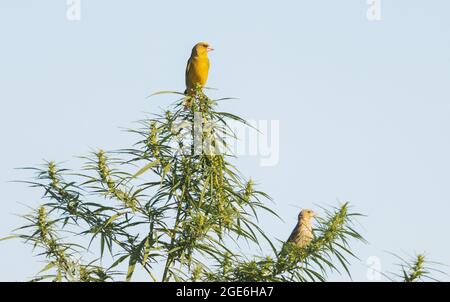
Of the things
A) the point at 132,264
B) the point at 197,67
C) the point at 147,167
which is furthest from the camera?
the point at 197,67

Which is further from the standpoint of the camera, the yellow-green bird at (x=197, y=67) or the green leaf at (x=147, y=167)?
the yellow-green bird at (x=197, y=67)

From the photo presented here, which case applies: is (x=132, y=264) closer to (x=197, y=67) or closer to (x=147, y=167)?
(x=147, y=167)

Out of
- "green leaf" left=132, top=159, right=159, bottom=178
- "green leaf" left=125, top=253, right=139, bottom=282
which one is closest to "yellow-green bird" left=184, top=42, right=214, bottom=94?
"green leaf" left=132, top=159, right=159, bottom=178

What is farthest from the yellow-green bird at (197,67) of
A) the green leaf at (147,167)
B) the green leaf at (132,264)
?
the green leaf at (132,264)

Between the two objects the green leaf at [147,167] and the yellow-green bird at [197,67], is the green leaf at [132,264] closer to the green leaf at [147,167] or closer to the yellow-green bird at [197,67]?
the green leaf at [147,167]

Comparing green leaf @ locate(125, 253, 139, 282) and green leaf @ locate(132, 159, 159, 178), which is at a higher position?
green leaf @ locate(132, 159, 159, 178)

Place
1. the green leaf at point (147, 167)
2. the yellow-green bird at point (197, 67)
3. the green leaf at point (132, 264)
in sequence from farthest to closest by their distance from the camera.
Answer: the yellow-green bird at point (197, 67)
the green leaf at point (147, 167)
the green leaf at point (132, 264)

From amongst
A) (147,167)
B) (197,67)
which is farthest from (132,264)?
(197,67)

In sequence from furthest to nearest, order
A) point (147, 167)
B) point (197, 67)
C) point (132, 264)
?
point (197, 67), point (147, 167), point (132, 264)

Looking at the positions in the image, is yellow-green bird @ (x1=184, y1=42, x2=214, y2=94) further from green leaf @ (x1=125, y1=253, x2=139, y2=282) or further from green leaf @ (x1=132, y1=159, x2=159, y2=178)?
green leaf @ (x1=125, y1=253, x2=139, y2=282)

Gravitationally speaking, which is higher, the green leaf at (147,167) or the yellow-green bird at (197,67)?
the yellow-green bird at (197,67)

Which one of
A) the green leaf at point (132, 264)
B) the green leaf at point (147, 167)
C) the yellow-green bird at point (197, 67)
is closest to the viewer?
the green leaf at point (132, 264)

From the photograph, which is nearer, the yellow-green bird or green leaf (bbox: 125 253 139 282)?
green leaf (bbox: 125 253 139 282)
